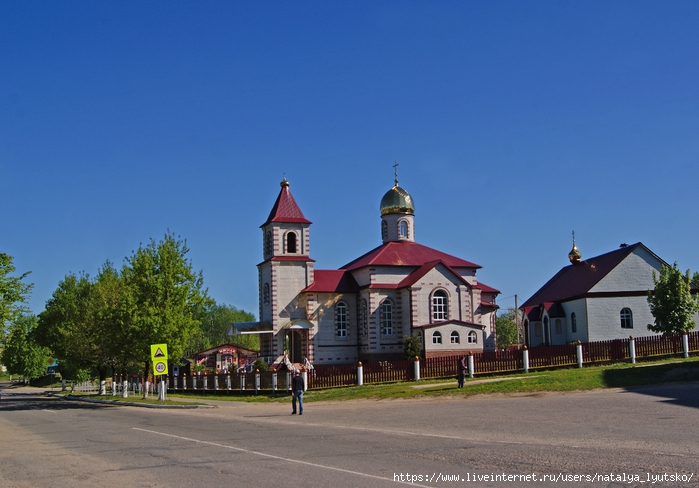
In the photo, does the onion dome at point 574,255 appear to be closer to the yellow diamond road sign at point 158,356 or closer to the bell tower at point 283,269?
the bell tower at point 283,269

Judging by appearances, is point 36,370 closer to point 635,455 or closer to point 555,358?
point 555,358

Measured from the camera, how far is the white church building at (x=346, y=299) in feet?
163

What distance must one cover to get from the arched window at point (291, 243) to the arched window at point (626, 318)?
22.9m

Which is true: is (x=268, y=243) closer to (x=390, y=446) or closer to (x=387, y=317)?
(x=387, y=317)

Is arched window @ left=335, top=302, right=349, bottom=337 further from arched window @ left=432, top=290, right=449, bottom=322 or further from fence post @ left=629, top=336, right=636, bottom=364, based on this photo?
fence post @ left=629, top=336, right=636, bottom=364

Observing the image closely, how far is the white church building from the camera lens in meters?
49.7

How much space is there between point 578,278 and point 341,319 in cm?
1766

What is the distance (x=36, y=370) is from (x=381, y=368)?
68286 mm

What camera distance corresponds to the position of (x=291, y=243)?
171ft

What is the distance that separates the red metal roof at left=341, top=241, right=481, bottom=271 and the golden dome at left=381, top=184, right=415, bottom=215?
2.50 metres

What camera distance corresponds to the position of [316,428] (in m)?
19.9

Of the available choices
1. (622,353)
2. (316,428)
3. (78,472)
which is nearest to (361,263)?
(622,353)

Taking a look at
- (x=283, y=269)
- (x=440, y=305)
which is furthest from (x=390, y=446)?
(x=283, y=269)

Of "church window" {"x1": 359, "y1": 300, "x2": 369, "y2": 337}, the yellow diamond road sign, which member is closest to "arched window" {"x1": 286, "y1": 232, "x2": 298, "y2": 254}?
"church window" {"x1": 359, "y1": 300, "x2": 369, "y2": 337}
